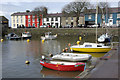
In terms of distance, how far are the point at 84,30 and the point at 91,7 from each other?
9.98 metres

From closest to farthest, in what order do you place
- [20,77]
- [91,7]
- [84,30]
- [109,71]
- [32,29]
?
[109,71]
[20,77]
[84,30]
[91,7]
[32,29]

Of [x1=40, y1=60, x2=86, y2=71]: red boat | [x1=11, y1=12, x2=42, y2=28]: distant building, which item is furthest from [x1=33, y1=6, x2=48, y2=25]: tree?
[x1=40, y1=60, x2=86, y2=71]: red boat

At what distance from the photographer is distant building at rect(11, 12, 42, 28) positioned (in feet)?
272

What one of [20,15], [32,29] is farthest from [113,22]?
[20,15]

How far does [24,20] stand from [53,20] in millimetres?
14553

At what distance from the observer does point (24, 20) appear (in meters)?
85.1

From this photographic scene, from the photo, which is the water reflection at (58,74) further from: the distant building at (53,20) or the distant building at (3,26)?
the distant building at (53,20)

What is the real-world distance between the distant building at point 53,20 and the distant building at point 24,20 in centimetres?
367

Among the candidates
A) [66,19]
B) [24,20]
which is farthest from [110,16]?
[24,20]

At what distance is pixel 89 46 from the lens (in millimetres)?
25953

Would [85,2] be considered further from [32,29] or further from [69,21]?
[32,29]

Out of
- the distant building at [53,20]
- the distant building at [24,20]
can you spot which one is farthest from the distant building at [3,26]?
the distant building at [53,20]

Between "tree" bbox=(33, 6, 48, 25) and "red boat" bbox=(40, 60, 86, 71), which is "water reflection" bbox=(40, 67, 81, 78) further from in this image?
"tree" bbox=(33, 6, 48, 25)

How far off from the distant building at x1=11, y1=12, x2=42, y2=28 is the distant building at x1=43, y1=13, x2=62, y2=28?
3667 mm
